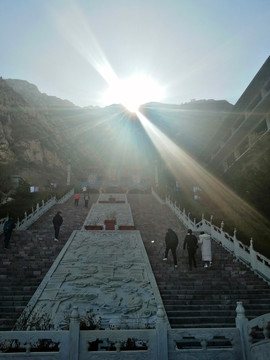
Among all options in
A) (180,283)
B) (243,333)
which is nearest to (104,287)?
(180,283)

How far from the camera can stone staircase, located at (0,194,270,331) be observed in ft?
21.5

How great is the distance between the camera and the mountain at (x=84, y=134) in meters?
49.8

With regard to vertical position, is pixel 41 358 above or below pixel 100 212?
below

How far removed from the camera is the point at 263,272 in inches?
336

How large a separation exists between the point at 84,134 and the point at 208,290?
232 ft

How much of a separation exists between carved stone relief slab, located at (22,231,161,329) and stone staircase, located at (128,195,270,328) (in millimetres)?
477

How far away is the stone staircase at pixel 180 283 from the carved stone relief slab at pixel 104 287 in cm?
48

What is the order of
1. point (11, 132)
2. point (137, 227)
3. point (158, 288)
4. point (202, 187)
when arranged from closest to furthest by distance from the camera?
1. point (158, 288)
2. point (137, 227)
3. point (202, 187)
4. point (11, 132)

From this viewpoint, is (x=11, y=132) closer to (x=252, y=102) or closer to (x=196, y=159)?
(x=196, y=159)

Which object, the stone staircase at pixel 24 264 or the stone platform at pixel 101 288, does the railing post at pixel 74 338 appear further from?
the stone staircase at pixel 24 264

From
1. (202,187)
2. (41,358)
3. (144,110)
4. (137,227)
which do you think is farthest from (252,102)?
(144,110)

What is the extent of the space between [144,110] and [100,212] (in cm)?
7323

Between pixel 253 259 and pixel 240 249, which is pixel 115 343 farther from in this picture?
pixel 240 249

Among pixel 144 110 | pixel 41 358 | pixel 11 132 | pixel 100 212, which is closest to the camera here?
pixel 41 358
